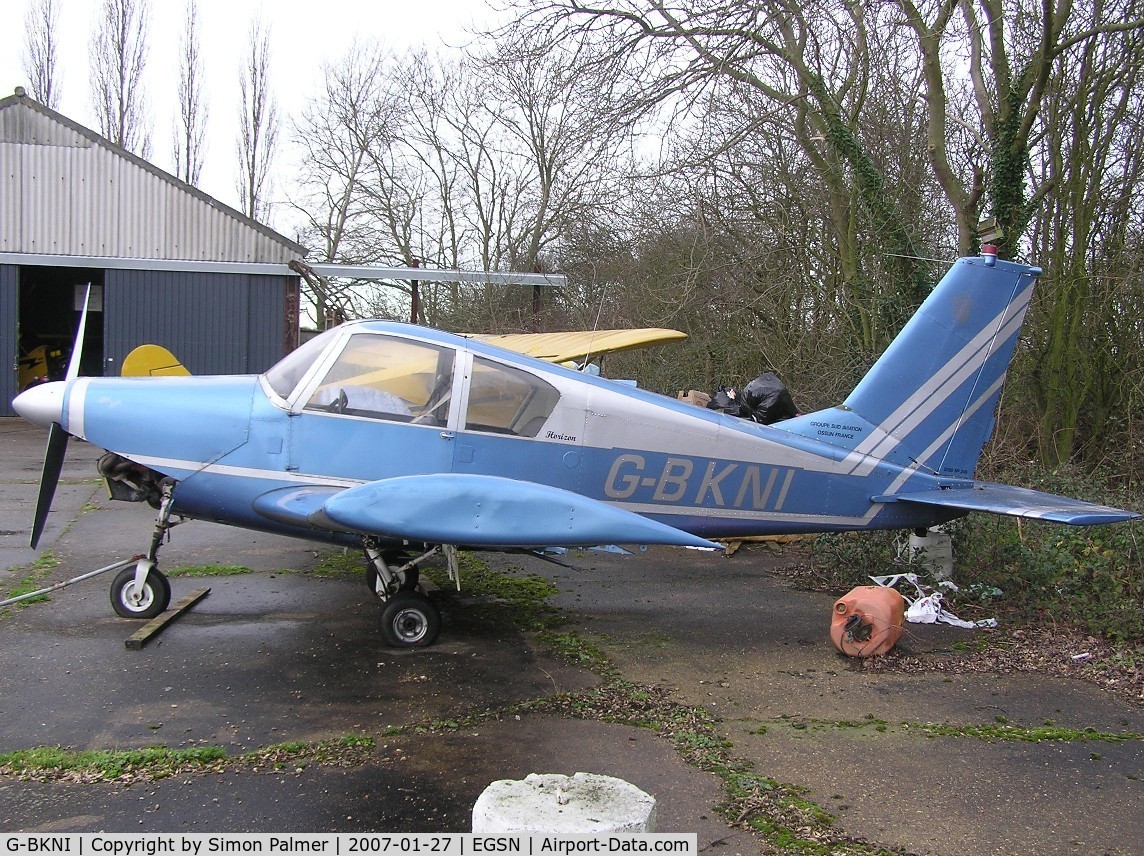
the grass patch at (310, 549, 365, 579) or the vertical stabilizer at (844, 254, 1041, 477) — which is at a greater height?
the vertical stabilizer at (844, 254, 1041, 477)

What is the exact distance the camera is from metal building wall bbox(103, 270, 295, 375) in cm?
2027

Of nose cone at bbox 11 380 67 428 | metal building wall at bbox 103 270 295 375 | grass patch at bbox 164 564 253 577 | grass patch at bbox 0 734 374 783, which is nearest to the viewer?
grass patch at bbox 0 734 374 783

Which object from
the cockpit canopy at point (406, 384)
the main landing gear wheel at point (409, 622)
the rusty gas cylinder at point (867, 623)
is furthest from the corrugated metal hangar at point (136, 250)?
the rusty gas cylinder at point (867, 623)

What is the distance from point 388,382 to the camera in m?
5.75

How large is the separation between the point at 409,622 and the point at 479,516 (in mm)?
1096

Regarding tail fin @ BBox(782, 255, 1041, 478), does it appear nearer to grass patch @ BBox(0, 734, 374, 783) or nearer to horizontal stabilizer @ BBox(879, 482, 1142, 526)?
horizontal stabilizer @ BBox(879, 482, 1142, 526)

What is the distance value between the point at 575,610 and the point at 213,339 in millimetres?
16435

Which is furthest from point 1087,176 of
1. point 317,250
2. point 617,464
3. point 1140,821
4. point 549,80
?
point 317,250

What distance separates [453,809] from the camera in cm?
353

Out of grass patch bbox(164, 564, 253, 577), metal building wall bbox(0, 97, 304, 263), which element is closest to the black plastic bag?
grass patch bbox(164, 564, 253, 577)

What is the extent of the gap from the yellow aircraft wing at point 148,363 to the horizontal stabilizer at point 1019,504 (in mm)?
6454

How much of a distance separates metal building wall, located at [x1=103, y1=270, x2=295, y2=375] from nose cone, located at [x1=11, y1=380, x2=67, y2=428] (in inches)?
604

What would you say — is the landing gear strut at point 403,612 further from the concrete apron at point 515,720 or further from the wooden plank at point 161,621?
the wooden plank at point 161,621
